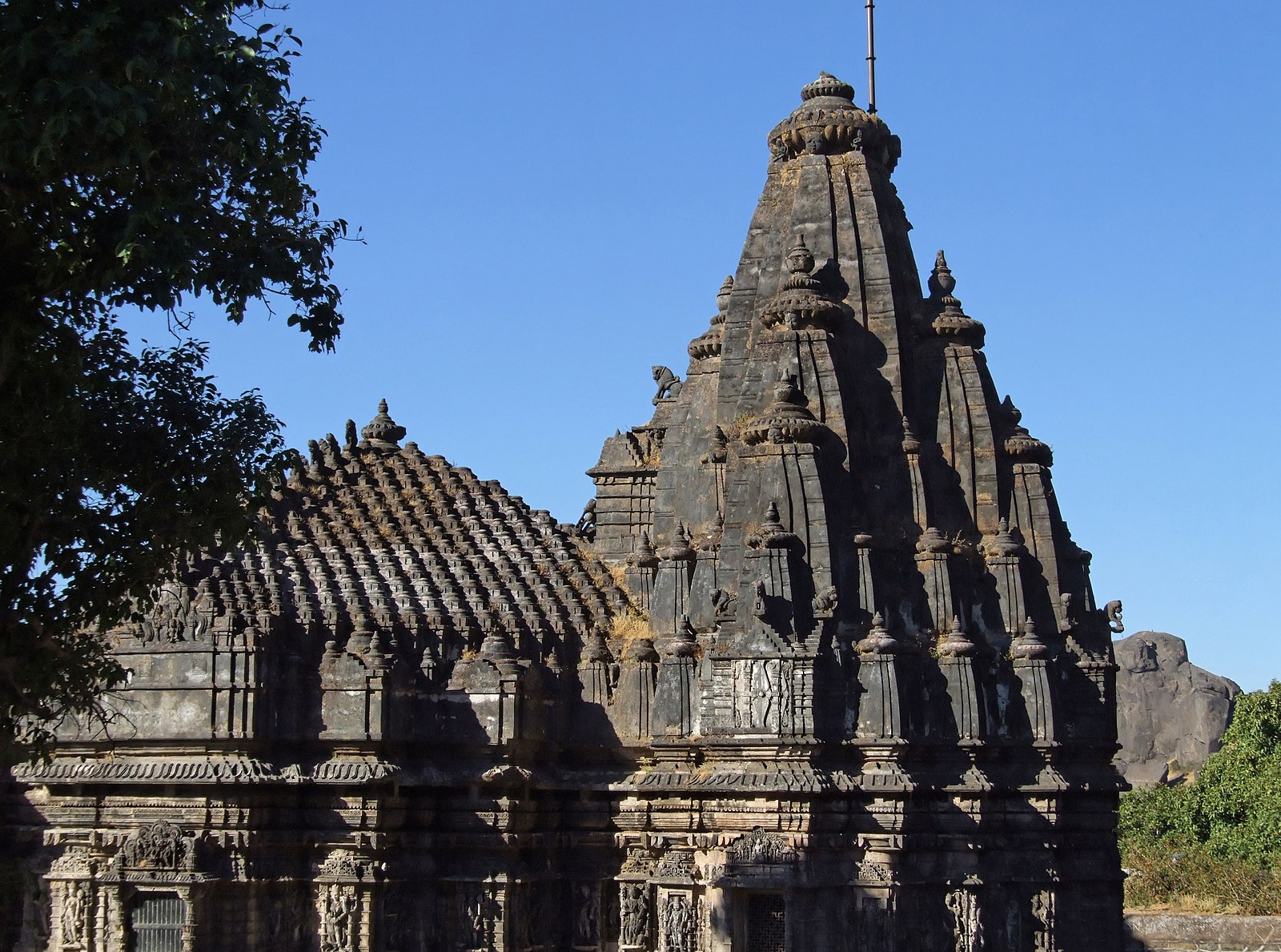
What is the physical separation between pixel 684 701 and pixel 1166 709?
63.6m

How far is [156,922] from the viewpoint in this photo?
2630 centimetres

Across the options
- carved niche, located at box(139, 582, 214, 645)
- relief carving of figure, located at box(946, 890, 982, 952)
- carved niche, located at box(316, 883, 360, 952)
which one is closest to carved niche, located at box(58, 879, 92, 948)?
carved niche, located at box(316, 883, 360, 952)

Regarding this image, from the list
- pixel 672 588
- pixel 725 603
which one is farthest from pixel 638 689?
pixel 725 603

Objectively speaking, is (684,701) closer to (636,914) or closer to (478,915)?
(636,914)

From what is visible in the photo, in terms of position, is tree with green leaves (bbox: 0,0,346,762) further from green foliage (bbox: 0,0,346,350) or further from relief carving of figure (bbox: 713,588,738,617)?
relief carving of figure (bbox: 713,588,738,617)

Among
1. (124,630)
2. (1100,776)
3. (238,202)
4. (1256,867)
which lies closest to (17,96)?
(238,202)

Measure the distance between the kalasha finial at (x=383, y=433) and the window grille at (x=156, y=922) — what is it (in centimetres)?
1014

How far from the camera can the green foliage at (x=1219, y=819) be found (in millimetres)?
51969

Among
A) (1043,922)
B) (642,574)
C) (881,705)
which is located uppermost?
(642,574)

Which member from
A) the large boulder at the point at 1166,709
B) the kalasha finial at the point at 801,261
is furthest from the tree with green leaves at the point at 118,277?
the large boulder at the point at 1166,709

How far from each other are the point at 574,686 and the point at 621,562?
3420mm

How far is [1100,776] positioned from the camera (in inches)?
1191

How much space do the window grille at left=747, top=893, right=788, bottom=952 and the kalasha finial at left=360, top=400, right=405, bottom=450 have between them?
36.8ft

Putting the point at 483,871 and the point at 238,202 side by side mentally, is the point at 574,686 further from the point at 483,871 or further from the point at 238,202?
the point at 238,202
